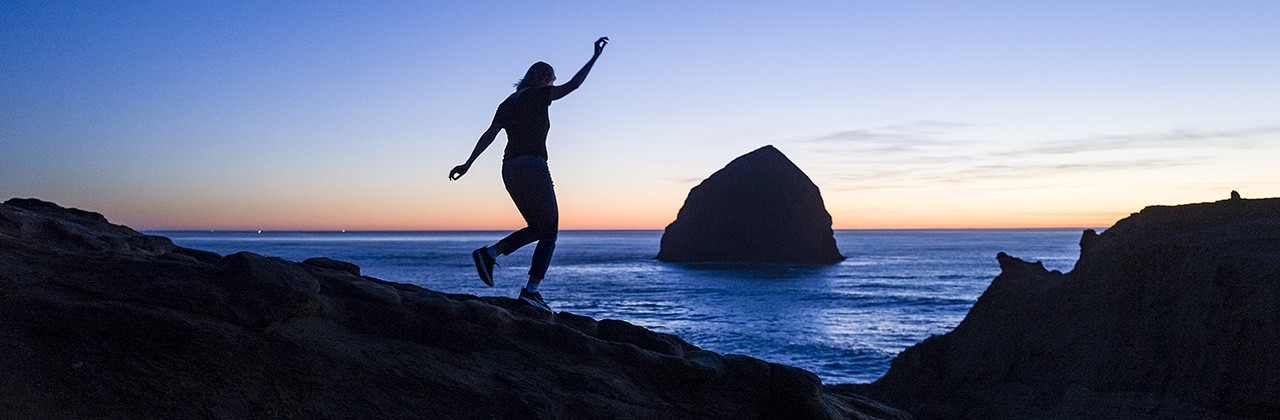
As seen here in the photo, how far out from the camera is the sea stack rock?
92000 mm

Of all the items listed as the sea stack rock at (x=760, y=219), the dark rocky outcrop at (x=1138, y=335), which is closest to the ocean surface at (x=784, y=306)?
the dark rocky outcrop at (x=1138, y=335)

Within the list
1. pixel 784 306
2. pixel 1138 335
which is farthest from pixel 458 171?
pixel 784 306

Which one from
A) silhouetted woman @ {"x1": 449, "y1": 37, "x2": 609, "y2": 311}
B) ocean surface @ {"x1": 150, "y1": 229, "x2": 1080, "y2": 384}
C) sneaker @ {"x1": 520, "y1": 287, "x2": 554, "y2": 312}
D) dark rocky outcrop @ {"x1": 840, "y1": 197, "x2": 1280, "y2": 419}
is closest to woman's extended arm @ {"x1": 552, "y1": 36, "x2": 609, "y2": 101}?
silhouetted woman @ {"x1": 449, "y1": 37, "x2": 609, "y2": 311}

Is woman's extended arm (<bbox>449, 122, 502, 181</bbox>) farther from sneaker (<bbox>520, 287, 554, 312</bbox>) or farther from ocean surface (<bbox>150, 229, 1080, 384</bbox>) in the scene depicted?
ocean surface (<bbox>150, 229, 1080, 384</bbox>)

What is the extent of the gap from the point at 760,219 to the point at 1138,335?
86.5 meters

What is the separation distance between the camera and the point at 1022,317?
348 inches

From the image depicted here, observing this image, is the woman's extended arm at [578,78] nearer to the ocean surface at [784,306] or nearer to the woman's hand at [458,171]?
the woman's hand at [458,171]

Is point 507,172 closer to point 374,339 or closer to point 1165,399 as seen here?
point 374,339

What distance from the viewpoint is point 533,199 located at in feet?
18.9

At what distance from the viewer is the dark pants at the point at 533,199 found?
571 cm

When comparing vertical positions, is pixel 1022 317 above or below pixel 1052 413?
above

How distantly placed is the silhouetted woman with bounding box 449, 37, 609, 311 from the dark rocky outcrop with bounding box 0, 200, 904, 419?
1075mm

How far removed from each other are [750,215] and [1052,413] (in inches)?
3406

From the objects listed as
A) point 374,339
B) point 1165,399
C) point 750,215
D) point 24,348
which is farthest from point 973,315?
point 750,215
